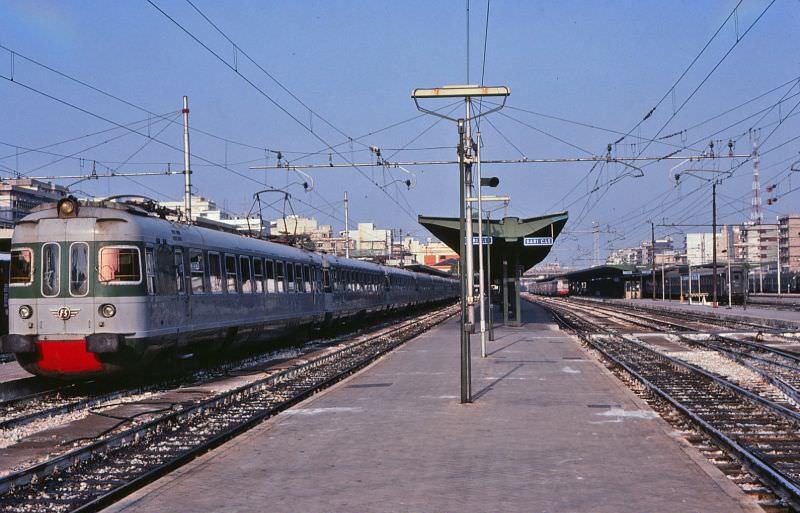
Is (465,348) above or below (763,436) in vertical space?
above

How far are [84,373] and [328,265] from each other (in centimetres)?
1767

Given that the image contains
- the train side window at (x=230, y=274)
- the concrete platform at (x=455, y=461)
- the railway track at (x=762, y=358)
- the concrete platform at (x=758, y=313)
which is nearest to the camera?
the concrete platform at (x=455, y=461)

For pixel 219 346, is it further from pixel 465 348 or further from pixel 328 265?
pixel 328 265

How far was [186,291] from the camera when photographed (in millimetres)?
17125

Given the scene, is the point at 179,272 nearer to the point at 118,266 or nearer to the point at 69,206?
the point at 118,266

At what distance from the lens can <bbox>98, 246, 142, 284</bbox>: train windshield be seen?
49.0 ft

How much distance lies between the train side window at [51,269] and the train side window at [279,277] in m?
9.59

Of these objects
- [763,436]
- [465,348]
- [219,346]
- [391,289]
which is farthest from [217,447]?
[391,289]

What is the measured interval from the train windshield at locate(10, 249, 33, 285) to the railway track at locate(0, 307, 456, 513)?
4194mm

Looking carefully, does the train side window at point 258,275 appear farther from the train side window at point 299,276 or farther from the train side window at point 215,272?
the train side window at point 299,276

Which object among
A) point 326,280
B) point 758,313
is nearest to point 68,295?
point 326,280

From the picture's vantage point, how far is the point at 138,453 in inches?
393

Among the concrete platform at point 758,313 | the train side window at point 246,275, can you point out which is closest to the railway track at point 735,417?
the train side window at point 246,275

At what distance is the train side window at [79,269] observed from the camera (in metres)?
14.9
